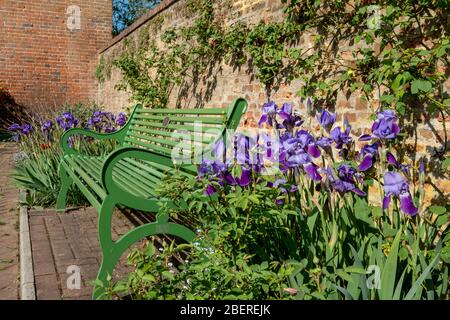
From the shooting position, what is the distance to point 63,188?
462cm

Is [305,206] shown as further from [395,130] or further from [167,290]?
[167,290]

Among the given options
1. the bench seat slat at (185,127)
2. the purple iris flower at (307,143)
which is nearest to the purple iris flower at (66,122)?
the bench seat slat at (185,127)

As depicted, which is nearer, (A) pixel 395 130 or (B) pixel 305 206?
(A) pixel 395 130

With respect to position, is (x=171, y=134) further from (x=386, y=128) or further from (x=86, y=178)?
(x=386, y=128)

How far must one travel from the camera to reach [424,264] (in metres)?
1.89

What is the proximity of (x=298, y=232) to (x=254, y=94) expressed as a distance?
2.36 metres

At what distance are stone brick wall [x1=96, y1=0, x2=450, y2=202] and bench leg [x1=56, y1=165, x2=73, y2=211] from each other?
194cm

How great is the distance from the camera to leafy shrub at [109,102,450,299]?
1.83 m

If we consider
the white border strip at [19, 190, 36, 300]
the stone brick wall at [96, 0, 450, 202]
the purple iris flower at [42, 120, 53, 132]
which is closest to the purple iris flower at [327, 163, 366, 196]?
the stone brick wall at [96, 0, 450, 202]

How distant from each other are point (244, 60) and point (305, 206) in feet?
8.87

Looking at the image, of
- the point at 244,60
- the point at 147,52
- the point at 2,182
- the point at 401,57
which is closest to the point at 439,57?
the point at 401,57

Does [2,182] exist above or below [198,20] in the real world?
below

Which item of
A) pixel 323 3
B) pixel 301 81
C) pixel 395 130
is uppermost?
pixel 323 3

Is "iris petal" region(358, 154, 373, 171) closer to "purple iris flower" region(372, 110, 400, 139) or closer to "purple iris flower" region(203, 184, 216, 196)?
"purple iris flower" region(372, 110, 400, 139)
